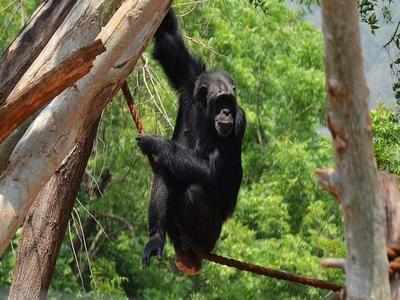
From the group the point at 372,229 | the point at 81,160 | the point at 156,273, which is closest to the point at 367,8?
the point at 81,160

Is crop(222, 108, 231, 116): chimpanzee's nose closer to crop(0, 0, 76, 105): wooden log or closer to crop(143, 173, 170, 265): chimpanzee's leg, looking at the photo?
crop(143, 173, 170, 265): chimpanzee's leg

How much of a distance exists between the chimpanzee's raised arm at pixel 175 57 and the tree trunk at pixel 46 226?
3.61ft

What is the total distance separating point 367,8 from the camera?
680cm

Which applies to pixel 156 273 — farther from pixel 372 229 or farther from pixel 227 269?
pixel 372 229

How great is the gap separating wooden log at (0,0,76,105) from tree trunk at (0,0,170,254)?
0.48 feet

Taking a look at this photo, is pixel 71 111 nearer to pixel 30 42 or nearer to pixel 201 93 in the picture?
pixel 30 42

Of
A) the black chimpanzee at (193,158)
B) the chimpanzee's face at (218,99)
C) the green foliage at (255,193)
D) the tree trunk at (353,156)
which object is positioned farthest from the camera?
the green foliage at (255,193)

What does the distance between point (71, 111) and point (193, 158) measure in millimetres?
2542

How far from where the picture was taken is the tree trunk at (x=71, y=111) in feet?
12.7

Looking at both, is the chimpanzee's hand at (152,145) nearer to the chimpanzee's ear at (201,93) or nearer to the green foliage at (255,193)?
the chimpanzee's ear at (201,93)

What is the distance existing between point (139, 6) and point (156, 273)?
12428 mm

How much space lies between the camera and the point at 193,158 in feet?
21.9

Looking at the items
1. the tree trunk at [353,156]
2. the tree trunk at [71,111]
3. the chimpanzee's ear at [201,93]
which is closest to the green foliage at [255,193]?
the chimpanzee's ear at [201,93]

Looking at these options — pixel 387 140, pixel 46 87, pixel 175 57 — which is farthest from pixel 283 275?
pixel 387 140
